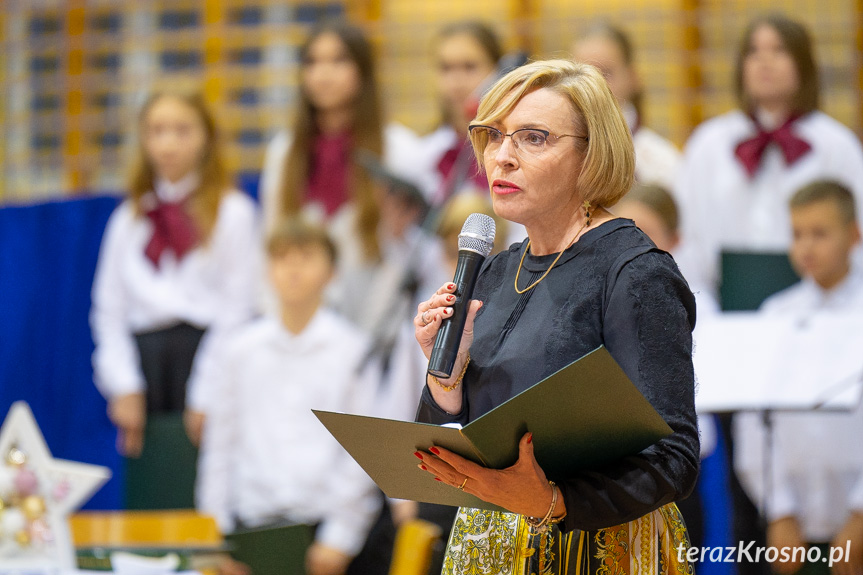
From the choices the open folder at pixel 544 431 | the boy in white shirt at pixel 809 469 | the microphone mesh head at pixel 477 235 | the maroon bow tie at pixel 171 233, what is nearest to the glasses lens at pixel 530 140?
the microphone mesh head at pixel 477 235

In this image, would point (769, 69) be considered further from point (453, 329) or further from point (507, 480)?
point (507, 480)

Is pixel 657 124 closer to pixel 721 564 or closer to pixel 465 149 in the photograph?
pixel 465 149

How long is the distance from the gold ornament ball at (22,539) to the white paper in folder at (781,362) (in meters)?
1.64

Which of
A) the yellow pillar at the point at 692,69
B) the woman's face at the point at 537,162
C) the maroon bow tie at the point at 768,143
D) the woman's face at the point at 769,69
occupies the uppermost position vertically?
the yellow pillar at the point at 692,69

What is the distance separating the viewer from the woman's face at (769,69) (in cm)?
368

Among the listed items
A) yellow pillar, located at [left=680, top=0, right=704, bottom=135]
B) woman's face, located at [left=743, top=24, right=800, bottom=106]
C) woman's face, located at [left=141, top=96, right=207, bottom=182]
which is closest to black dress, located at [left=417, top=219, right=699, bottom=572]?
woman's face, located at [left=743, top=24, right=800, bottom=106]

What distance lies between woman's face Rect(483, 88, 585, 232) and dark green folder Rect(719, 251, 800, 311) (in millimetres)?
2098

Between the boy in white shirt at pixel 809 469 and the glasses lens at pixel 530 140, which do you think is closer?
the glasses lens at pixel 530 140

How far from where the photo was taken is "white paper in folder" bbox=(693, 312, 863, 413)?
8.80 ft

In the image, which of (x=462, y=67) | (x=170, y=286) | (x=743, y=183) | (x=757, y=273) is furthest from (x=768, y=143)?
(x=170, y=286)

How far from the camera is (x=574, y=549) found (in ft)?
4.80

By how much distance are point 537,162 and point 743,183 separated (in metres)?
2.53

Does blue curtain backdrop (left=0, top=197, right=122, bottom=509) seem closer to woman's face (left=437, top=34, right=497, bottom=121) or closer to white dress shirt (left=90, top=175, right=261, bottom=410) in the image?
white dress shirt (left=90, top=175, right=261, bottom=410)

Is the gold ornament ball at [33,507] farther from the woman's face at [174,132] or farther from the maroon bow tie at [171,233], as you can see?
the woman's face at [174,132]
